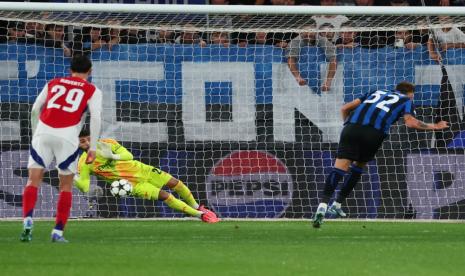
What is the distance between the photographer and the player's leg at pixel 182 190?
1527cm

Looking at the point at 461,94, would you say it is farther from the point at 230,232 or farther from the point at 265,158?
the point at 230,232

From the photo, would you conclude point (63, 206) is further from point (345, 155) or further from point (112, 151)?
point (345, 155)

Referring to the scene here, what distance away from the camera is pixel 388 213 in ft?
55.5

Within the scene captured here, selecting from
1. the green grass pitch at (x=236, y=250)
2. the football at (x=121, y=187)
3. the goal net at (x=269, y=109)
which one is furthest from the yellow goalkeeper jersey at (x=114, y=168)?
the goal net at (x=269, y=109)

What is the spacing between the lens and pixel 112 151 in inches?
596

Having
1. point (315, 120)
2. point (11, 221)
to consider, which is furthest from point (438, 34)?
point (11, 221)

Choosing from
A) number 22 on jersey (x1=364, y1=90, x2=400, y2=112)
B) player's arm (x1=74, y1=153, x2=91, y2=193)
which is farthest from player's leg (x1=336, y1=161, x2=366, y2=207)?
player's arm (x1=74, y1=153, x2=91, y2=193)

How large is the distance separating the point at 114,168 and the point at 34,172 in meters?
4.39

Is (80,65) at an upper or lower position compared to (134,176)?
upper

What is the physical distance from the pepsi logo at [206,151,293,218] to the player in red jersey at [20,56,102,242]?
5864mm

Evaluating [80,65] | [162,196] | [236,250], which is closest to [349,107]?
[162,196]

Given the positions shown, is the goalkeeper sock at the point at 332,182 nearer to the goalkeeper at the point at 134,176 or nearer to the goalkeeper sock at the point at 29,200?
the goalkeeper at the point at 134,176

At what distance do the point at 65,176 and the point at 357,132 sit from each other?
4202mm

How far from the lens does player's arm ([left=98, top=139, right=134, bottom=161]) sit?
14.9 m
